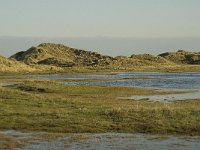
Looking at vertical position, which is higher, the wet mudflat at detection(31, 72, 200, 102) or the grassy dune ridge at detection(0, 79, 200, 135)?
the grassy dune ridge at detection(0, 79, 200, 135)

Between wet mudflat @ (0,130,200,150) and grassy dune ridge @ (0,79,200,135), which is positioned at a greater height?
grassy dune ridge @ (0,79,200,135)

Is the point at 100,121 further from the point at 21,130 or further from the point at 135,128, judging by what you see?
the point at 21,130

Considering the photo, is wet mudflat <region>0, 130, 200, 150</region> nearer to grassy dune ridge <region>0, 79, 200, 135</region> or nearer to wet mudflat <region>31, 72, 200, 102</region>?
grassy dune ridge <region>0, 79, 200, 135</region>

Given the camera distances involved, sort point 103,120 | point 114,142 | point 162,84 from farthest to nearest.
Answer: point 162,84 → point 103,120 → point 114,142

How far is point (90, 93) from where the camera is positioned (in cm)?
5591

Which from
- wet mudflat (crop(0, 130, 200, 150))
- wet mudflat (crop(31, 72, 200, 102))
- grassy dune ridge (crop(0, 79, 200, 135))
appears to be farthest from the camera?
wet mudflat (crop(31, 72, 200, 102))

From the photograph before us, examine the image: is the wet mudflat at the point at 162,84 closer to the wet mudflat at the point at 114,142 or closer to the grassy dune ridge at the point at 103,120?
the grassy dune ridge at the point at 103,120

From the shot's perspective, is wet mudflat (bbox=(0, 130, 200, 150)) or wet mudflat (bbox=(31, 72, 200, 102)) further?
wet mudflat (bbox=(31, 72, 200, 102))

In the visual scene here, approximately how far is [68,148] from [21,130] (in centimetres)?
605

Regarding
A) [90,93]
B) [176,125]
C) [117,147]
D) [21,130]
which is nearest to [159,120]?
[176,125]

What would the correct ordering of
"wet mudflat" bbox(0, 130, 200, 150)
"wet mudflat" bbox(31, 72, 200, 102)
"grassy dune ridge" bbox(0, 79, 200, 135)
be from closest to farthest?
"wet mudflat" bbox(0, 130, 200, 150) < "grassy dune ridge" bbox(0, 79, 200, 135) < "wet mudflat" bbox(31, 72, 200, 102)

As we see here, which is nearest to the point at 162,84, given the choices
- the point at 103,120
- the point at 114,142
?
the point at 103,120

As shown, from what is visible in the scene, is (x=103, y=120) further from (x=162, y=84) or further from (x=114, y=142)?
(x=162, y=84)

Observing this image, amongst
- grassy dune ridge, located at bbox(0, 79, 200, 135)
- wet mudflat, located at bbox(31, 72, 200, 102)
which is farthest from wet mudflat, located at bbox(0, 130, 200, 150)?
wet mudflat, located at bbox(31, 72, 200, 102)
